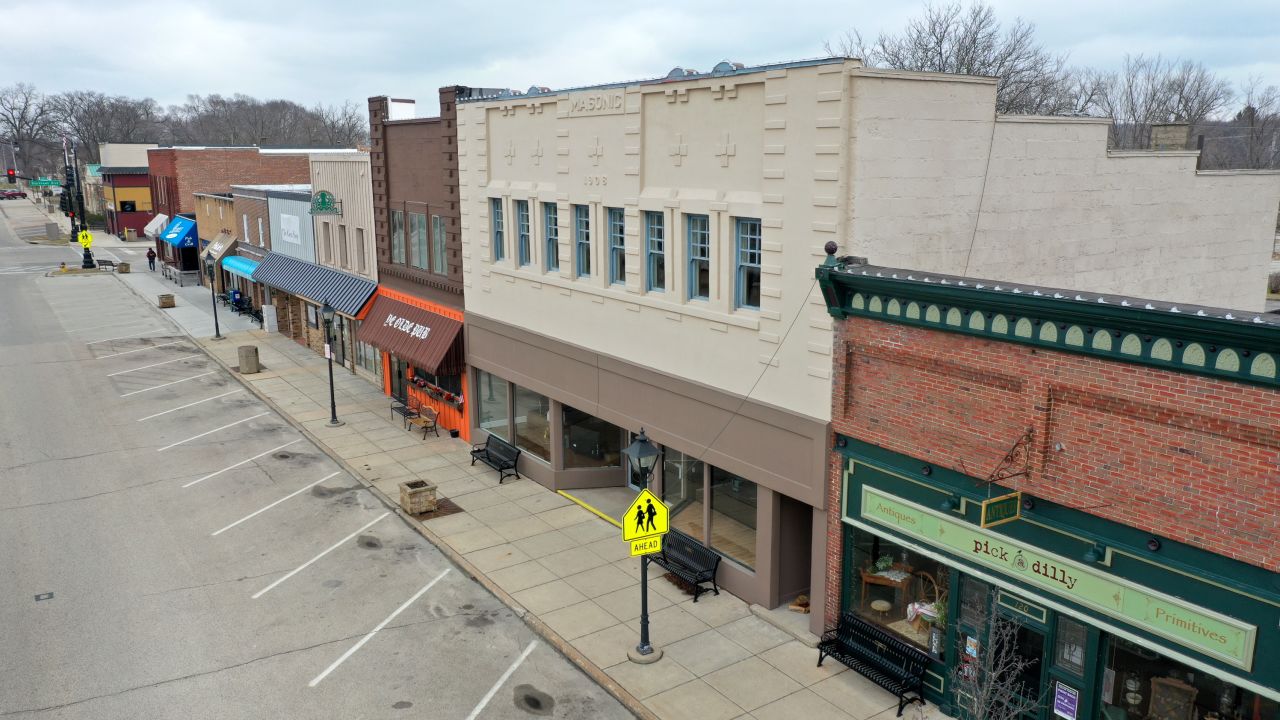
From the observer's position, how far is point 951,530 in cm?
1281

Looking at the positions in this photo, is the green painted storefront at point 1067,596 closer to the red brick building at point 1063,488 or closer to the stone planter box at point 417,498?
the red brick building at point 1063,488

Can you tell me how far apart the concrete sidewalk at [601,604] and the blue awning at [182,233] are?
36.4 m

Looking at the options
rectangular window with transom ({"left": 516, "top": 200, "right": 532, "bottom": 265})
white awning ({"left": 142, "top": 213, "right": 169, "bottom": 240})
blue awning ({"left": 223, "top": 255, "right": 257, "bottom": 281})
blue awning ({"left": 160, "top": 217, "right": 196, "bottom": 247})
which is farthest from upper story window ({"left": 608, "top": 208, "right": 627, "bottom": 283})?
white awning ({"left": 142, "top": 213, "right": 169, "bottom": 240})

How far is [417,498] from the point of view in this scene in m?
20.9

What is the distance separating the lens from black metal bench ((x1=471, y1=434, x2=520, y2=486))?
77.3ft

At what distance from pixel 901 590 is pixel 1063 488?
3.47 meters

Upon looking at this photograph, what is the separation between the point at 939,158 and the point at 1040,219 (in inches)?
129

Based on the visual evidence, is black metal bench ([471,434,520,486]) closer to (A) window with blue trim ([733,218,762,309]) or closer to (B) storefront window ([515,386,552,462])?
(B) storefront window ([515,386,552,462])

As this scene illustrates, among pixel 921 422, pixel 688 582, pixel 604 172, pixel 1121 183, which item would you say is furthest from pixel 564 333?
pixel 1121 183

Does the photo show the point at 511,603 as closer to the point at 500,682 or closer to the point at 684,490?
the point at 500,682

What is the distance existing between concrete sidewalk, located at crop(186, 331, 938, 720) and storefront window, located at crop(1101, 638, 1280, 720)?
2716 mm

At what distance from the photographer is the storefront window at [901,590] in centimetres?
1340

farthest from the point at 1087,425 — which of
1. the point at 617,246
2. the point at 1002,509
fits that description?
the point at 617,246

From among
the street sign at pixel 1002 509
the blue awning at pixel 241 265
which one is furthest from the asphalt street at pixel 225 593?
the blue awning at pixel 241 265
